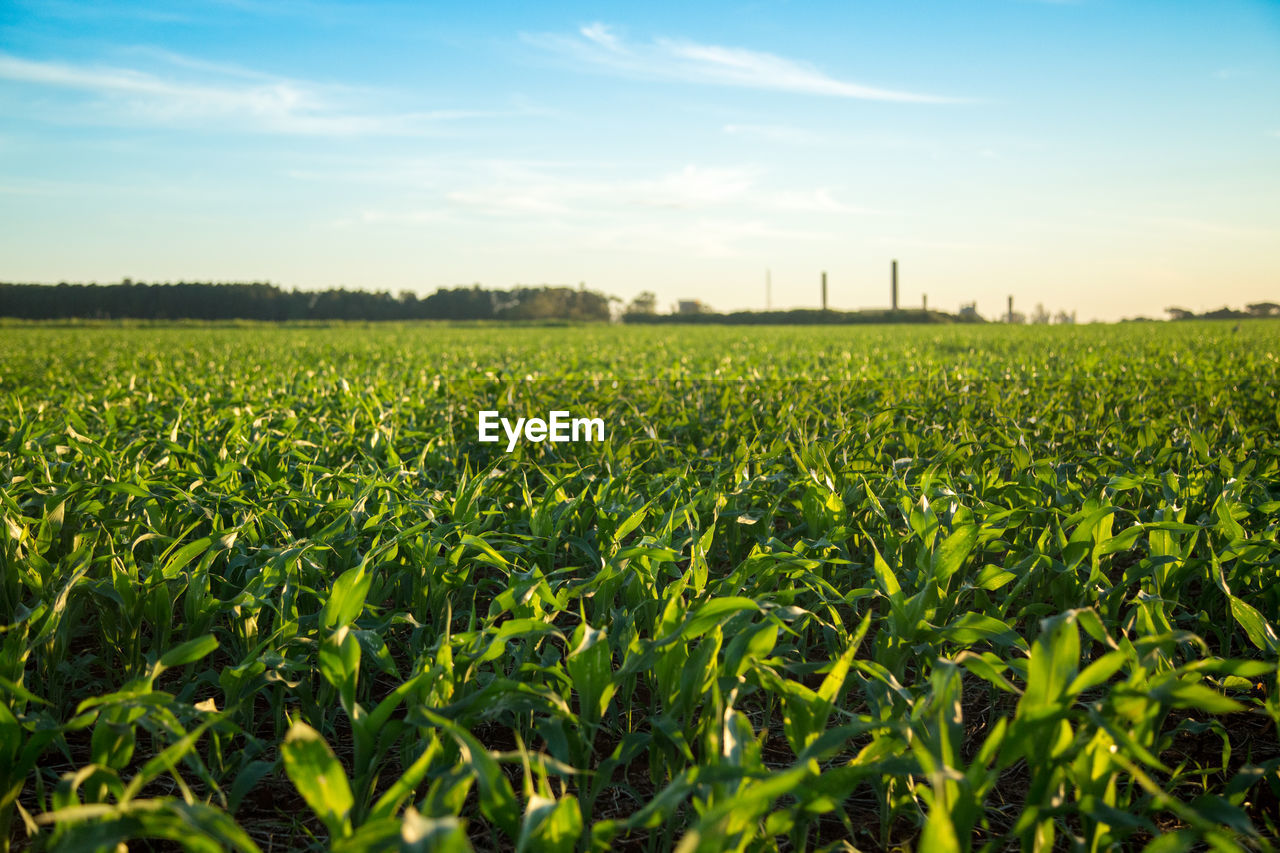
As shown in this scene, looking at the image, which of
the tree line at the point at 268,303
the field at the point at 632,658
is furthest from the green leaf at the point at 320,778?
the tree line at the point at 268,303

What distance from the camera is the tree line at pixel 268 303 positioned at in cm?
7519

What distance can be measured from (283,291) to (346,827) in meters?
89.1

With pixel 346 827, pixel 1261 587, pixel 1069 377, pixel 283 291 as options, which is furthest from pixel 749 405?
pixel 283 291

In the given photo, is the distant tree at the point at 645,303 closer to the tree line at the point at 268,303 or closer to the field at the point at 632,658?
the tree line at the point at 268,303

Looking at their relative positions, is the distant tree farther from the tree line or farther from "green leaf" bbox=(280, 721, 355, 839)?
"green leaf" bbox=(280, 721, 355, 839)

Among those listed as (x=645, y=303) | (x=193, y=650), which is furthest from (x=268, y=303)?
(x=193, y=650)

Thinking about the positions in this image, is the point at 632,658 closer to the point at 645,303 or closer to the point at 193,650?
the point at 193,650

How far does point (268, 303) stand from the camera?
77.9 meters

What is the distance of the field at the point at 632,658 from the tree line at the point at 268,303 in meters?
71.4

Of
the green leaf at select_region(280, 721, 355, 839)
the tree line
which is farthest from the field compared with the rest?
the tree line

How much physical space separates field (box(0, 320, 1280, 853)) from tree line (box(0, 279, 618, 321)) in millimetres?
71409

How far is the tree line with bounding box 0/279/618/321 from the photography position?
75.2 metres

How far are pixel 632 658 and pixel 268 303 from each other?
283ft

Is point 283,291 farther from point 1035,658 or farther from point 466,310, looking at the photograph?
point 1035,658
